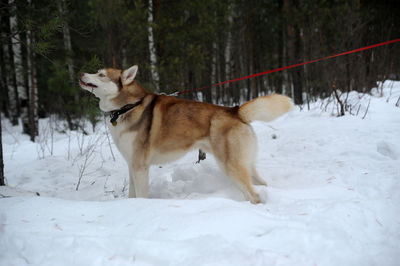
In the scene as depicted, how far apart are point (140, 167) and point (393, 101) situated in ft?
20.4

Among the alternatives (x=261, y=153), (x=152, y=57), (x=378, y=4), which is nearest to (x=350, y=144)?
(x=261, y=153)

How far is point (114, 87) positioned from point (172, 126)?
85 cm

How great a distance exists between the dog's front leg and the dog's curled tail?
1.31 meters

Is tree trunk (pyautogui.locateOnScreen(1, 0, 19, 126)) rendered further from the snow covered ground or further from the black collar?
the black collar

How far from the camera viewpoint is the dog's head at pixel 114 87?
3.01 m

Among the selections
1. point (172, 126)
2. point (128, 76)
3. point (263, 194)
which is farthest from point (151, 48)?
point (263, 194)

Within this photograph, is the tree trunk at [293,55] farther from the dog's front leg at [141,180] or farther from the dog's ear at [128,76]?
the dog's front leg at [141,180]

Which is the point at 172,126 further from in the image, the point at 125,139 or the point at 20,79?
the point at 20,79

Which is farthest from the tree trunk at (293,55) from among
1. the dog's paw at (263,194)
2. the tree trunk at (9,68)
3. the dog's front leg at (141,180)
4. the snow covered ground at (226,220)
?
the tree trunk at (9,68)

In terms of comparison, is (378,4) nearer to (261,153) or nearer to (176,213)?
(261,153)

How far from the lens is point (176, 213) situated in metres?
1.96

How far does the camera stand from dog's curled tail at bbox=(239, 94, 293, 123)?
2.82 meters

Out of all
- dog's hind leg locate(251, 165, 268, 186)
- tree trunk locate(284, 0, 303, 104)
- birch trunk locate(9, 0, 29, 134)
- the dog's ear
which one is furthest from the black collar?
tree trunk locate(284, 0, 303, 104)

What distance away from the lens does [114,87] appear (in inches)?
120
